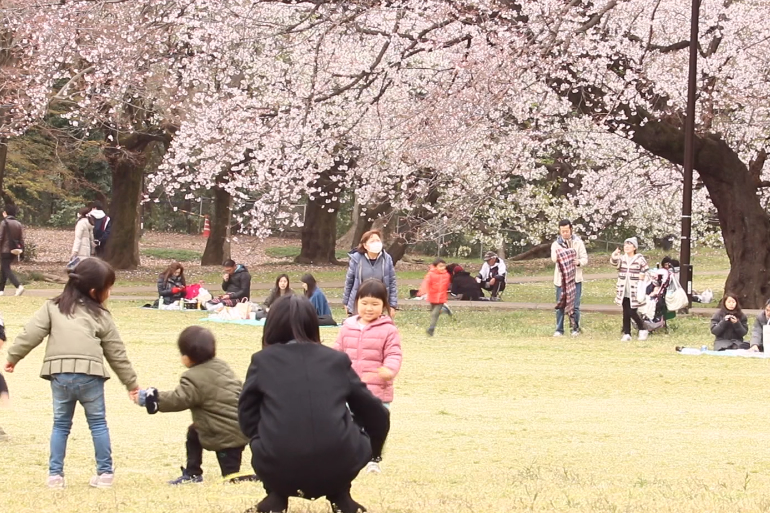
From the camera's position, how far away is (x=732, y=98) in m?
24.6

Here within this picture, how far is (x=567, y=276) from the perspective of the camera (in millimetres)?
18422

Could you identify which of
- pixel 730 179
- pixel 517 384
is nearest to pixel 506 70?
pixel 730 179

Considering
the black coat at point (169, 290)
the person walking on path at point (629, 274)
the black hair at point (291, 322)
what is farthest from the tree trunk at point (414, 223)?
the black hair at point (291, 322)

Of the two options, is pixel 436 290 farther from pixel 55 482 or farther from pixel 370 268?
pixel 55 482

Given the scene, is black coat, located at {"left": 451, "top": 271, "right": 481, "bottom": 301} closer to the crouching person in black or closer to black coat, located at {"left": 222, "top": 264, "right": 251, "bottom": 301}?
black coat, located at {"left": 222, "top": 264, "right": 251, "bottom": 301}

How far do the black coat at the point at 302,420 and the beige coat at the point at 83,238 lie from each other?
1736cm

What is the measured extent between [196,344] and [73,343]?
0.71 m

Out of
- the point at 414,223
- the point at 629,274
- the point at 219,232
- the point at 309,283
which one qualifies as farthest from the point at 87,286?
the point at 219,232

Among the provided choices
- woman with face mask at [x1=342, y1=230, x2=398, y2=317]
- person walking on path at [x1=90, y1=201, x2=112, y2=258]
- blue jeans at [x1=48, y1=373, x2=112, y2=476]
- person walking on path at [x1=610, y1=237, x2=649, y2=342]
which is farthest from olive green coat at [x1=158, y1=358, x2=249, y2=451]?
person walking on path at [x1=90, y1=201, x2=112, y2=258]

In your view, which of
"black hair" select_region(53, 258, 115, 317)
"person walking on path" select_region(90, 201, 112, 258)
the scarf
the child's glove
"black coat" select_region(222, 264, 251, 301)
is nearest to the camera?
the child's glove

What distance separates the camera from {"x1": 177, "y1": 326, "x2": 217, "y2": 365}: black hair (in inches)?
272

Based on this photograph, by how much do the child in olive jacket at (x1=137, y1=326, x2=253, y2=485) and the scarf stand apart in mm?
11966

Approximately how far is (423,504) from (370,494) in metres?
0.45

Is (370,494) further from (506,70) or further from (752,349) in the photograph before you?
(506,70)
